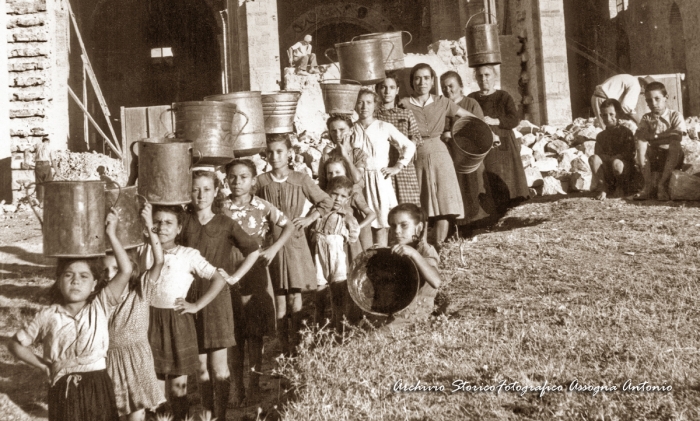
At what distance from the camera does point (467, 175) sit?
7469 millimetres

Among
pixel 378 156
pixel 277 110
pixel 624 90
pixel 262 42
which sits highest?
pixel 262 42

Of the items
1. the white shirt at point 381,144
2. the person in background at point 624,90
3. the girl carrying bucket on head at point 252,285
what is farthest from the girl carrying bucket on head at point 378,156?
the person in background at point 624,90

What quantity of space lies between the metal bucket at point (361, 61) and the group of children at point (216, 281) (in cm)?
195

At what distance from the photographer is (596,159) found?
888 centimetres

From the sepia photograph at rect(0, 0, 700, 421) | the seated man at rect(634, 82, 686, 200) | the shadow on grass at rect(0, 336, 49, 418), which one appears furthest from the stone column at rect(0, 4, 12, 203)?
the seated man at rect(634, 82, 686, 200)

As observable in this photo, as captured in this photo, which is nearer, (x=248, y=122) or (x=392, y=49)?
(x=248, y=122)

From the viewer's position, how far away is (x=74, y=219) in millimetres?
4227

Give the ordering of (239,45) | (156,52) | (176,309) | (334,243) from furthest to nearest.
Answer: (156,52) < (239,45) < (334,243) < (176,309)

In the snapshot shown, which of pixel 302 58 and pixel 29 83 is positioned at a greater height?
pixel 302 58

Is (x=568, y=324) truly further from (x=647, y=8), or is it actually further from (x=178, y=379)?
(x=647, y=8)

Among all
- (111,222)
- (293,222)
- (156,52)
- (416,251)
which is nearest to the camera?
(111,222)

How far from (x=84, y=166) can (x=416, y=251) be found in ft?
29.9

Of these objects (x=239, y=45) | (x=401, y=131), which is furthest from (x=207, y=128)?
(x=239, y=45)

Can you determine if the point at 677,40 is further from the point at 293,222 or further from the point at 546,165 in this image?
the point at 293,222
